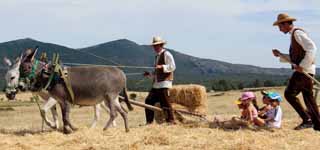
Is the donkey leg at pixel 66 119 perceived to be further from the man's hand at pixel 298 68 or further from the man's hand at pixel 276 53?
the man's hand at pixel 298 68

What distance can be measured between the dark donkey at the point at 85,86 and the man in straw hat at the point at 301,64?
322 cm

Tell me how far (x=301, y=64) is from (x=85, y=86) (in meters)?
4.16

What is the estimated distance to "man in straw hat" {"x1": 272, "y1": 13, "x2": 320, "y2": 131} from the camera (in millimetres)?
10438

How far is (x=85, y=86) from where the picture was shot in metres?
11.6

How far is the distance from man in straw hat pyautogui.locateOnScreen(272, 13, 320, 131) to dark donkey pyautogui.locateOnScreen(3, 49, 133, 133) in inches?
127

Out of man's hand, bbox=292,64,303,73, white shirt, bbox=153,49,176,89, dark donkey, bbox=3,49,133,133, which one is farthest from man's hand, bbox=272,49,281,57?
dark donkey, bbox=3,49,133,133

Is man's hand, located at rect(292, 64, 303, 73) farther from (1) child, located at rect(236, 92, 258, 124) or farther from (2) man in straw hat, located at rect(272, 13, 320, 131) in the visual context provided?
(1) child, located at rect(236, 92, 258, 124)

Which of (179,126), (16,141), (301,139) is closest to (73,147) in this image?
(16,141)

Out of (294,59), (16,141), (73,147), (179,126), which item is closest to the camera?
(73,147)

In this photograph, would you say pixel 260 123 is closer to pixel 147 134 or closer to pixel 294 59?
pixel 294 59

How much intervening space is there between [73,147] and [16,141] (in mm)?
1252

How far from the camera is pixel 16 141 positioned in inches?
391

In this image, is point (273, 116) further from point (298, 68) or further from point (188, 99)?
point (188, 99)

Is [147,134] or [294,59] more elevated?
[294,59]
